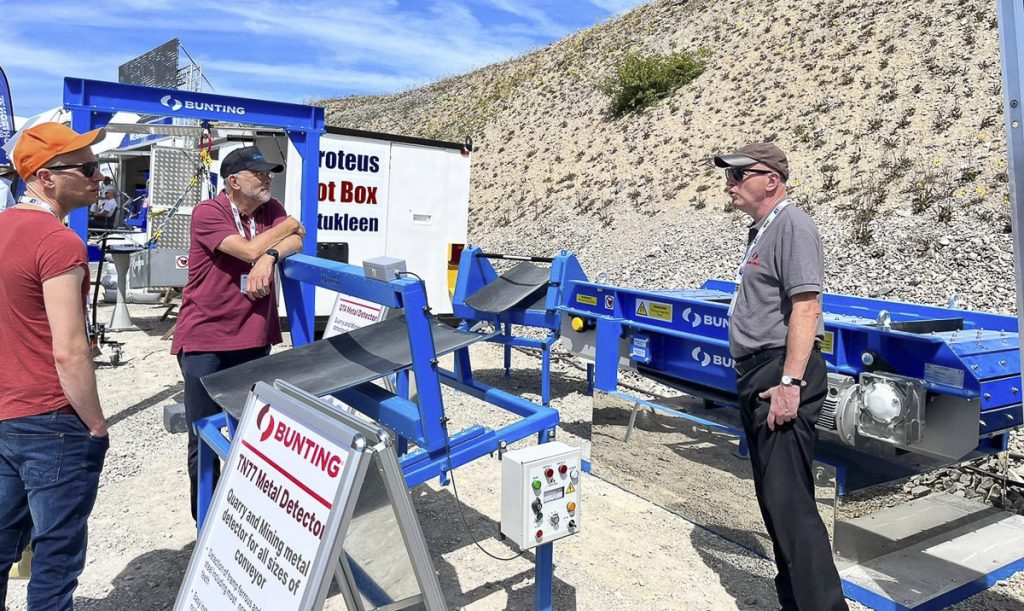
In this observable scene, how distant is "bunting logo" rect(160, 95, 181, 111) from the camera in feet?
21.3

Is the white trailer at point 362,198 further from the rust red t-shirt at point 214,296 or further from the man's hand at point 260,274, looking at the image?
the man's hand at point 260,274

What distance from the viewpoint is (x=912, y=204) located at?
1198 cm

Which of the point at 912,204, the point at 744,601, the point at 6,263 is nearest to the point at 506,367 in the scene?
the point at 744,601

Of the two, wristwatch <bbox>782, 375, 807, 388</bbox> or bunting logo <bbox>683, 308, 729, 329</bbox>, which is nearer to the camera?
wristwatch <bbox>782, 375, 807, 388</bbox>

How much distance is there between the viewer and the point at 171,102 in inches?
257

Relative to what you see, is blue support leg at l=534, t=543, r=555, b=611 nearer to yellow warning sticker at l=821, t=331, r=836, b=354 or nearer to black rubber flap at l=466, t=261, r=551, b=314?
yellow warning sticker at l=821, t=331, r=836, b=354

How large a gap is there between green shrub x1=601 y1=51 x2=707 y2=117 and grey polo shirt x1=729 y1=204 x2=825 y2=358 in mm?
22803

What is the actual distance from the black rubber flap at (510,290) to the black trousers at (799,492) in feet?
12.9

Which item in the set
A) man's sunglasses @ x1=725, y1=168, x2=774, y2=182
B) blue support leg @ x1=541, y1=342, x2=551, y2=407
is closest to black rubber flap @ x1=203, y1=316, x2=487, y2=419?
man's sunglasses @ x1=725, y1=168, x2=774, y2=182

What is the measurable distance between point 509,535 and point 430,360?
2.48ft

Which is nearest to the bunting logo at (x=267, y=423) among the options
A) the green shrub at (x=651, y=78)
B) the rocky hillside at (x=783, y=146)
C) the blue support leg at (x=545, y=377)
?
the blue support leg at (x=545, y=377)

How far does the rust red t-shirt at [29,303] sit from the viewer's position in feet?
7.68

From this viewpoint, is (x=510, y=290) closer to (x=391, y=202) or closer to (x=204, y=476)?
(x=391, y=202)

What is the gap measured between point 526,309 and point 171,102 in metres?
3.63
